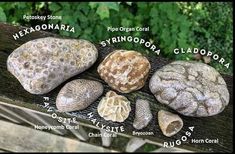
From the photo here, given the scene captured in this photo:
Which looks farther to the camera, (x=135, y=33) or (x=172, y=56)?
(x=172, y=56)

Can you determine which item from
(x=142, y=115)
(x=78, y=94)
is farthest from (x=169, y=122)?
Answer: (x=78, y=94)

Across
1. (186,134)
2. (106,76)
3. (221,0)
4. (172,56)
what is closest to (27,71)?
(106,76)

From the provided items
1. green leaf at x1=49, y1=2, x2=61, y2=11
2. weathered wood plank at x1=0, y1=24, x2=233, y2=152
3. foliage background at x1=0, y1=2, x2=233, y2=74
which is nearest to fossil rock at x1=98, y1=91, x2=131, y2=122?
weathered wood plank at x1=0, y1=24, x2=233, y2=152

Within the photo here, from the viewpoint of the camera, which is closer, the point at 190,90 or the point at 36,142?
the point at 190,90

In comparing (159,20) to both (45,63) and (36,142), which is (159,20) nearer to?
(36,142)

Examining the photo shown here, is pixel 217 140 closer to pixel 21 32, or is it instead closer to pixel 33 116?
pixel 21 32

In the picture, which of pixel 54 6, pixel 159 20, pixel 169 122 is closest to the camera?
pixel 169 122
